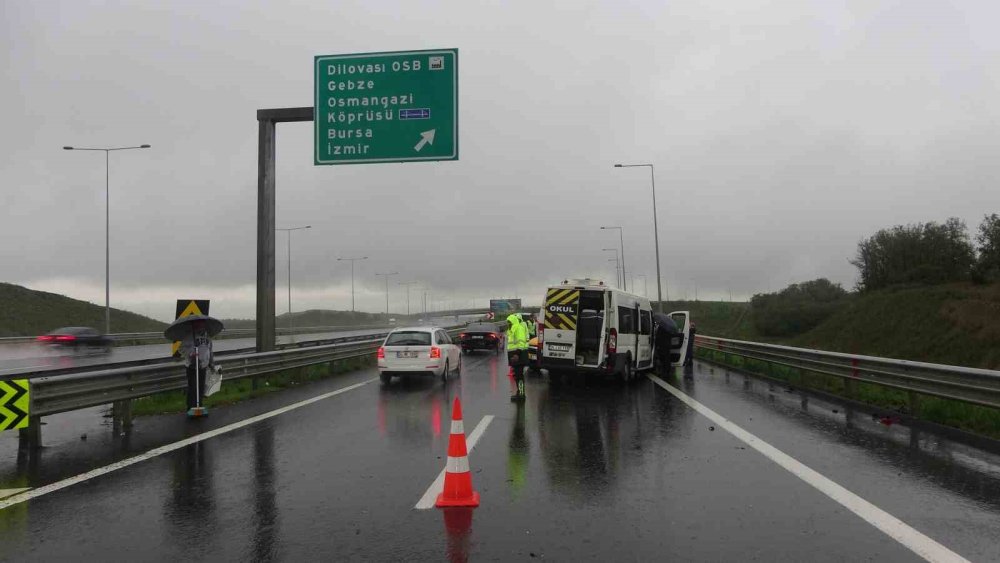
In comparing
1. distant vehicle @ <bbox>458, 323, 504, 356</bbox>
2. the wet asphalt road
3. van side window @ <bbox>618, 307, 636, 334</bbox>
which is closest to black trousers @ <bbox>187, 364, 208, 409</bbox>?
the wet asphalt road

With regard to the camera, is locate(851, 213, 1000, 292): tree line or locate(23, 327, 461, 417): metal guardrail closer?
locate(23, 327, 461, 417): metal guardrail

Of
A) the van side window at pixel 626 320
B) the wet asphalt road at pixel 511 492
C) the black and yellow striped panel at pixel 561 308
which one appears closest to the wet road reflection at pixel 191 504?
the wet asphalt road at pixel 511 492

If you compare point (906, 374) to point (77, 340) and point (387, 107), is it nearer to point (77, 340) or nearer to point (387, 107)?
point (387, 107)

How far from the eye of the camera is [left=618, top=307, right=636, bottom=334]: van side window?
14.9 m

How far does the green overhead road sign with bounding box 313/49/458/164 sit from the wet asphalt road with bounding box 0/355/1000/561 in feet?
22.3

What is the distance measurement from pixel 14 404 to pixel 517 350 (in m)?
8.32

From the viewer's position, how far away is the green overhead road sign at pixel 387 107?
1425 centimetres

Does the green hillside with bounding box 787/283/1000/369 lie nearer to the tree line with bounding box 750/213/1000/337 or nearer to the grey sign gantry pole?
Answer: the tree line with bounding box 750/213/1000/337

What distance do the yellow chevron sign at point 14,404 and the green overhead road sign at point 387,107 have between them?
8.46 metres

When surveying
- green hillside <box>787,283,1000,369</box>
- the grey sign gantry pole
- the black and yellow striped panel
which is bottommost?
green hillside <box>787,283,1000,369</box>

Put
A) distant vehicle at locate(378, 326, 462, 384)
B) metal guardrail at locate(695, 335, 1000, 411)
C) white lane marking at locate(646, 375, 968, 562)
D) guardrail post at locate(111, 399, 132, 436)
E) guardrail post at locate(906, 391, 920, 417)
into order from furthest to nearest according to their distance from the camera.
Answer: distant vehicle at locate(378, 326, 462, 384) < guardrail post at locate(906, 391, 920, 417) < guardrail post at locate(111, 399, 132, 436) < metal guardrail at locate(695, 335, 1000, 411) < white lane marking at locate(646, 375, 968, 562)

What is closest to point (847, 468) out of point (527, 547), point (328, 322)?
point (527, 547)

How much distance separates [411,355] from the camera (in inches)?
595

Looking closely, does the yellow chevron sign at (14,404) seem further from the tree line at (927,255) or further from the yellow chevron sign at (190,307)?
the tree line at (927,255)
